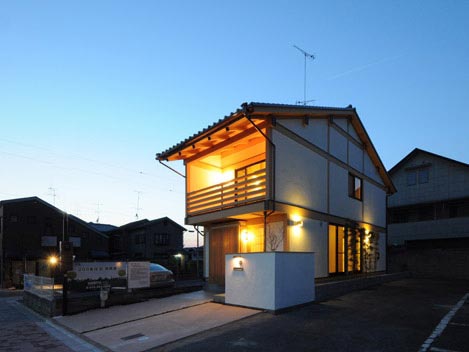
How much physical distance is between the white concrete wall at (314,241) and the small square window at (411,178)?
701 inches

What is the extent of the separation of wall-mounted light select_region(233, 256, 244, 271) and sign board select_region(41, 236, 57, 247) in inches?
1256

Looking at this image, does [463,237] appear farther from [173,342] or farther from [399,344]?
[173,342]

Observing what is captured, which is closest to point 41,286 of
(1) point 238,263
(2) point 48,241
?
(1) point 238,263

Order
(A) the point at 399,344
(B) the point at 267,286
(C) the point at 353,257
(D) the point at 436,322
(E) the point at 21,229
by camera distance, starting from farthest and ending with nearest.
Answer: (E) the point at 21,229 < (C) the point at 353,257 < (B) the point at 267,286 < (D) the point at 436,322 < (A) the point at 399,344

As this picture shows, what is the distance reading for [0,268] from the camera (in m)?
31.9

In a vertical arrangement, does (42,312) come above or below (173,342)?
below

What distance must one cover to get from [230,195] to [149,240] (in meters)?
31.5

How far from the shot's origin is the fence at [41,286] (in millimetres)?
13262

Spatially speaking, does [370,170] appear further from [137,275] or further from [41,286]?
[41,286]

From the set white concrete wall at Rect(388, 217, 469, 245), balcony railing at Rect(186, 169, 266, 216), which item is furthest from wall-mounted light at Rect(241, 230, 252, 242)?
white concrete wall at Rect(388, 217, 469, 245)

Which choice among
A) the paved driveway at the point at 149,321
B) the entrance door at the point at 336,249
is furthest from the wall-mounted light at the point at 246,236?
the entrance door at the point at 336,249

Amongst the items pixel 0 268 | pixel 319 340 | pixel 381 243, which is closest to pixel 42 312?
pixel 319 340

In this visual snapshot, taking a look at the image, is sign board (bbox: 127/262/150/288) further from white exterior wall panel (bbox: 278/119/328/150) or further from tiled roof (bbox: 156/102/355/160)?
white exterior wall panel (bbox: 278/119/328/150)

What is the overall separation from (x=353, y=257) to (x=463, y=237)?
1376 cm
